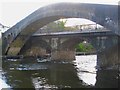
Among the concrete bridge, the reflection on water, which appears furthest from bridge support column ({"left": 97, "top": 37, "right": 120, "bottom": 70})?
the reflection on water

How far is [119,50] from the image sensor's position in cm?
3366

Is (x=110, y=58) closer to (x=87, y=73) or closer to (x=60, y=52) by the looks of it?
(x=87, y=73)

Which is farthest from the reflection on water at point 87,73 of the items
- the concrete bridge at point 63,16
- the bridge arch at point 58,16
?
the bridge arch at point 58,16

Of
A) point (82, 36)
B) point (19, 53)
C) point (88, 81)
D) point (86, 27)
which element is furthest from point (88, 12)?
point (19, 53)

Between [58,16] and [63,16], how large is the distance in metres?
1.47

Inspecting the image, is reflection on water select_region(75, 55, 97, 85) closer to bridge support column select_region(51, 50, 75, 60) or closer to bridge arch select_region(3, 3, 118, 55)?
bridge arch select_region(3, 3, 118, 55)

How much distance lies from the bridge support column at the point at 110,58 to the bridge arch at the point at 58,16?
556 centimetres

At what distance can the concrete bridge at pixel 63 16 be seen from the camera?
25797mm

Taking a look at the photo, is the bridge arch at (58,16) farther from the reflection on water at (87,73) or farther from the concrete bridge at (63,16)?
the reflection on water at (87,73)

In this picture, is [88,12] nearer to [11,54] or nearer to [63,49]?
[63,49]

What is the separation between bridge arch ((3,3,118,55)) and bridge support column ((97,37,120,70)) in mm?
5560

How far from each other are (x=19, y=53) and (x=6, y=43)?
3.89 m

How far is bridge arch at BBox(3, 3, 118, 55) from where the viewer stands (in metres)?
26.2

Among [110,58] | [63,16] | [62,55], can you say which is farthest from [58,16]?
[62,55]
